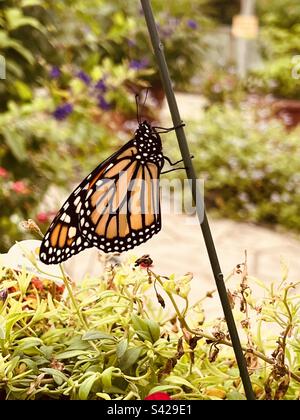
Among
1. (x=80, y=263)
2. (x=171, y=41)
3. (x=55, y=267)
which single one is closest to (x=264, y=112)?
(x=171, y=41)

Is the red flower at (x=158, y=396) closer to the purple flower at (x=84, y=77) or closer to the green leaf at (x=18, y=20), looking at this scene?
the green leaf at (x=18, y=20)

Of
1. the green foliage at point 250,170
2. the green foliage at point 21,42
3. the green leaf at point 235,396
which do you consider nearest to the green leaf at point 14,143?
the green foliage at point 21,42

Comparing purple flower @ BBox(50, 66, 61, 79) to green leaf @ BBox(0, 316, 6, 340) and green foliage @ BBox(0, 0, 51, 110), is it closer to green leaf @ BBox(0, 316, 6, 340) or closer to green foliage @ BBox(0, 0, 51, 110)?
green foliage @ BBox(0, 0, 51, 110)

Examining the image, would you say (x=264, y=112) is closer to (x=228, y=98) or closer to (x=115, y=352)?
(x=228, y=98)

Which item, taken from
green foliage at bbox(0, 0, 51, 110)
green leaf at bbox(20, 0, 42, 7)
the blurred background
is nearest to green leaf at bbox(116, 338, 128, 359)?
the blurred background

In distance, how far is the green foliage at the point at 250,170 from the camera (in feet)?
13.9

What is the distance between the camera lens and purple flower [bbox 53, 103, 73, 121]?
2.61m

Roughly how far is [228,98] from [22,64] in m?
4.14

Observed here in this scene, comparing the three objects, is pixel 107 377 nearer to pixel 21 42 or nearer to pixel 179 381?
pixel 179 381

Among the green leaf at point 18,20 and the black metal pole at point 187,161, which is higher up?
the green leaf at point 18,20

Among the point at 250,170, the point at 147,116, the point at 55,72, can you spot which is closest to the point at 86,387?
the point at 55,72

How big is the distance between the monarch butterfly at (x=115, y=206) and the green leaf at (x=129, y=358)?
0.12 metres

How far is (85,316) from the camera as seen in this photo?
2.74 feet

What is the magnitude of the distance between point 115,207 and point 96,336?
0.49 ft
